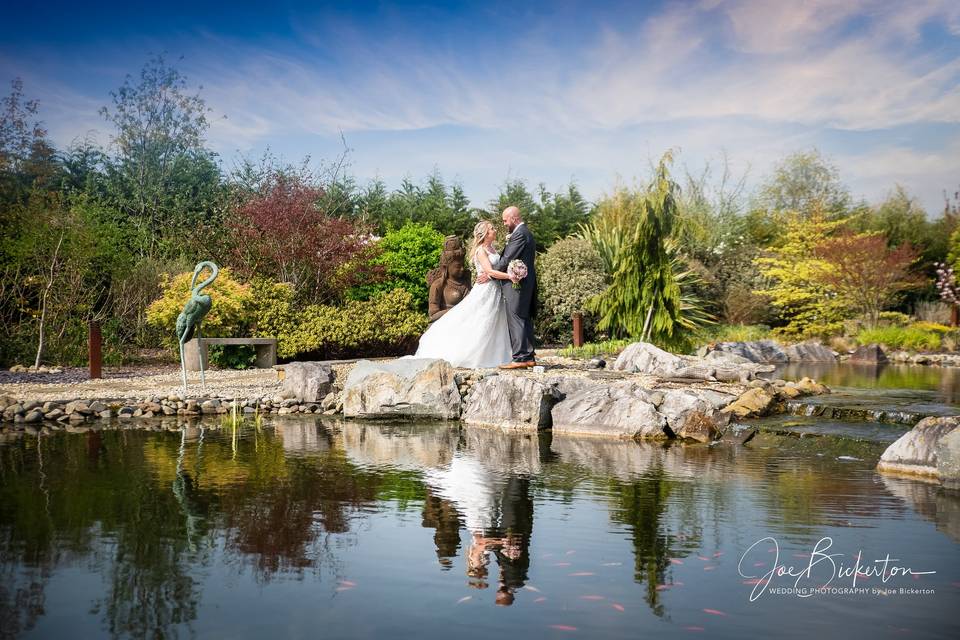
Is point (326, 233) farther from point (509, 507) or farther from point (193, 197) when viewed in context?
point (509, 507)

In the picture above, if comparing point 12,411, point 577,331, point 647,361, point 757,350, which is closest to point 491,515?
point 12,411

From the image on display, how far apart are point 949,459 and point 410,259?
14.1 metres

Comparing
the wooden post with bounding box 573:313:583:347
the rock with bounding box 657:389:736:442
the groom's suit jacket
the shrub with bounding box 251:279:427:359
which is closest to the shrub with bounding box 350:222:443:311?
the shrub with bounding box 251:279:427:359

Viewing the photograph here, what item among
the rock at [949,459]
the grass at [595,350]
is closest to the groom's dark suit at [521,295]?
the grass at [595,350]

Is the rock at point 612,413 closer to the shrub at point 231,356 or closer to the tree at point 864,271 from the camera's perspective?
the shrub at point 231,356

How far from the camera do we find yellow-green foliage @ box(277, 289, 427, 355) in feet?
47.9

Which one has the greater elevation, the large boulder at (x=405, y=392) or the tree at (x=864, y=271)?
the tree at (x=864, y=271)

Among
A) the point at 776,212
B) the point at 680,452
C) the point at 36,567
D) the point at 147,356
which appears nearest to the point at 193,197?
the point at 147,356

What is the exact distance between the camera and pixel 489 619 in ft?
10.2

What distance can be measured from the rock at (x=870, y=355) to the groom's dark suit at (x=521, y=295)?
37.9ft

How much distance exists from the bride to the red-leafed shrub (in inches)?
254

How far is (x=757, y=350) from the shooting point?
1891cm

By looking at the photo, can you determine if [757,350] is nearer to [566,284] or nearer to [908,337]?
[908,337]
